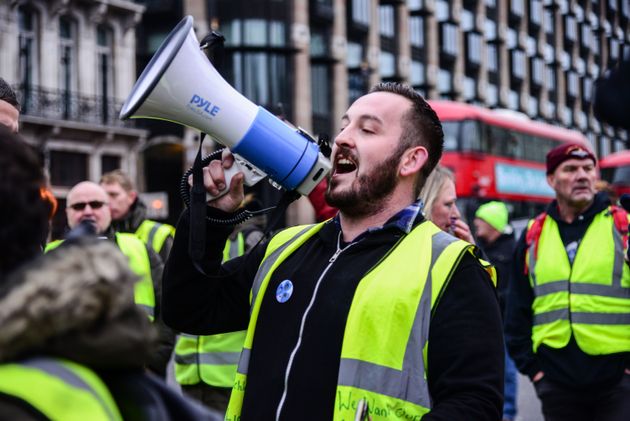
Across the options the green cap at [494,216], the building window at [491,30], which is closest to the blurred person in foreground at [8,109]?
the green cap at [494,216]

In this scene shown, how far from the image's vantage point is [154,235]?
612 centimetres

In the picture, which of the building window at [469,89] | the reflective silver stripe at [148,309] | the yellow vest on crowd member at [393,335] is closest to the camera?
the yellow vest on crowd member at [393,335]

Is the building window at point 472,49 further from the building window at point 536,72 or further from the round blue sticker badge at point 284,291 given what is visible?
the round blue sticker badge at point 284,291

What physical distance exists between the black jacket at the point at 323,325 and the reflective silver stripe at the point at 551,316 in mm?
2341

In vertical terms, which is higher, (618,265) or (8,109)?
(8,109)

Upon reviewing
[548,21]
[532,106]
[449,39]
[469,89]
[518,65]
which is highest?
[548,21]

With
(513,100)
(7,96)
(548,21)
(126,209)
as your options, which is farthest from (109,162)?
(548,21)

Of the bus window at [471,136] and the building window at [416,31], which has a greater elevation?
the building window at [416,31]

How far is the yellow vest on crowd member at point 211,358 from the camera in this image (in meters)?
5.55

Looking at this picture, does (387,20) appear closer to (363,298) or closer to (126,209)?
(126,209)

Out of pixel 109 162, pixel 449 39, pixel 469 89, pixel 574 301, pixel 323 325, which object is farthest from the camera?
pixel 469 89

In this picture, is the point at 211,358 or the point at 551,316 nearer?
the point at 551,316

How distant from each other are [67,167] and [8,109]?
27910 mm

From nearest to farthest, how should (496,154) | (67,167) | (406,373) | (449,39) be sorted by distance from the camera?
(406,373) → (496,154) → (67,167) → (449,39)
